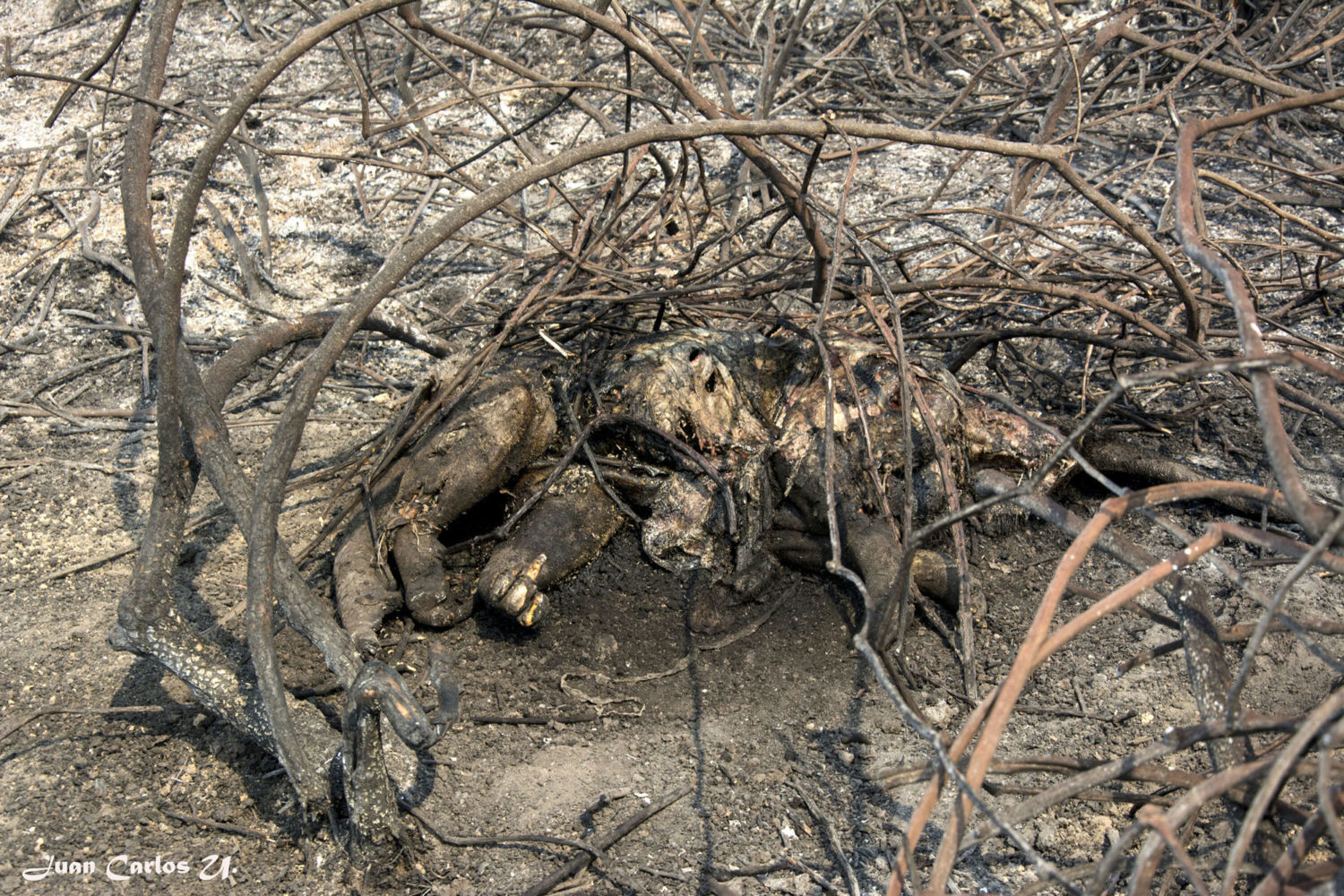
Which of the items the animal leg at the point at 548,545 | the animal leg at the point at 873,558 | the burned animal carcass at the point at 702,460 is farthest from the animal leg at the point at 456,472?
the animal leg at the point at 873,558

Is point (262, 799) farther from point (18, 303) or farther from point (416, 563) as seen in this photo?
point (18, 303)

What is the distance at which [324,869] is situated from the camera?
2.34m

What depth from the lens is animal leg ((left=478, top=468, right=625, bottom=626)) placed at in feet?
10.00

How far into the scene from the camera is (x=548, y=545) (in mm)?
3314

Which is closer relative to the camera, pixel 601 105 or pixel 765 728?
pixel 765 728

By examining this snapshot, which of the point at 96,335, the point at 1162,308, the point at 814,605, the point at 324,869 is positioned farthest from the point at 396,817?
the point at 1162,308

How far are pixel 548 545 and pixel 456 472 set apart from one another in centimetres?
41

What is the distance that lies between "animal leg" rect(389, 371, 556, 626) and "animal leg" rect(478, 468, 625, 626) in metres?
0.16

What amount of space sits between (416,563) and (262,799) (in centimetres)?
87

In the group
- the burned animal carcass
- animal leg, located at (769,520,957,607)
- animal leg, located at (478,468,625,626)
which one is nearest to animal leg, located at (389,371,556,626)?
the burned animal carcass

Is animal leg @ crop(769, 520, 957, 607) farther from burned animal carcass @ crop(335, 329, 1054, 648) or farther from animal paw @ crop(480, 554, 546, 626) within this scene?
animal paw @ crop(480, 554, 546, 626)

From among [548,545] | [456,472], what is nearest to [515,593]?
[548,545]

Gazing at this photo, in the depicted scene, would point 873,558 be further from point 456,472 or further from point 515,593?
point 456,472

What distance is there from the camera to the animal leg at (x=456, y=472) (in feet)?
10.2
